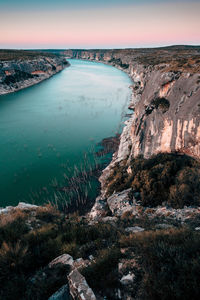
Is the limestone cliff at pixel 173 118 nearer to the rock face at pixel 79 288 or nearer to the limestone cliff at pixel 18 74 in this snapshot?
the rock face at pixel 79 288

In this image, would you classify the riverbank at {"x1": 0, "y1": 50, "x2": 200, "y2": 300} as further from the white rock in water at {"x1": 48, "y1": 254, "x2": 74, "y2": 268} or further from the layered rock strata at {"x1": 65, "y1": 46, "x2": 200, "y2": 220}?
the layered rock strata at {"x1": 65, "y1": 46, "x2": 200, "y2": 220}

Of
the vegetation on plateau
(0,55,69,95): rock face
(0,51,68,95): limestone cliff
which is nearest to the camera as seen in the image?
the vegetation on plateau

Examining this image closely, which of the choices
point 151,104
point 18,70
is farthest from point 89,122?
point 18,70

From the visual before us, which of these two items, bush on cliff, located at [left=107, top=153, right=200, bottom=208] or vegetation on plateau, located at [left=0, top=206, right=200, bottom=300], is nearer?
vegetation on plateau, located at [left=0, top=206, right=200, bottom=300]

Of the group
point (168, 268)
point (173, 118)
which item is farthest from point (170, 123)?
point (168, 268)

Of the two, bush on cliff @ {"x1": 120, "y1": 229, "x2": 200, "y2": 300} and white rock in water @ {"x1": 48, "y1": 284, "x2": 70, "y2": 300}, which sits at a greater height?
bush on cliff @ {"x1": 120, "y1": 229, "x2": 200, "y2": 300}

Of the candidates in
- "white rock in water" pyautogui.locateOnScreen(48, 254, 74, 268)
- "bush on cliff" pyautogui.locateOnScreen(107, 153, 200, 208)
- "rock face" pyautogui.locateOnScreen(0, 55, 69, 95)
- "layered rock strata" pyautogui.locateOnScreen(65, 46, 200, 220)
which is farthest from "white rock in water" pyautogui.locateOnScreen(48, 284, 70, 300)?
"rock face" pyautogui.locateOnScreen(0, 55, 69, 95)

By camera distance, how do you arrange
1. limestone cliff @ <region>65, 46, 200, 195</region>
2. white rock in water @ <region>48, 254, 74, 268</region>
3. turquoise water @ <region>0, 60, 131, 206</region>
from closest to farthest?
1. white rock in water @ <region>48, 254, 74, 268</region>
2. limestone cliff @ <region>65, 46, 200, 195</region>
3. turquoise water @ <region>0, 60, 131, 206</region>
